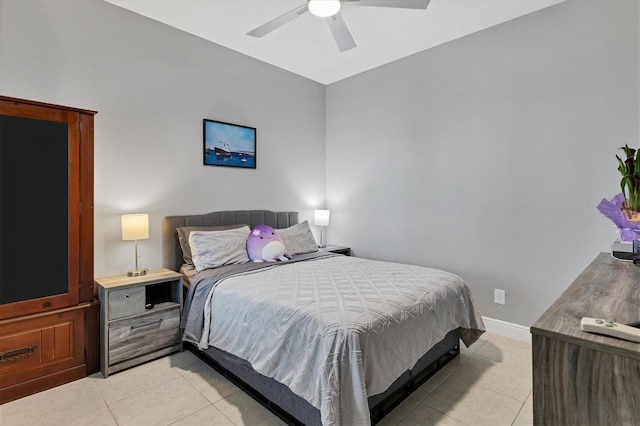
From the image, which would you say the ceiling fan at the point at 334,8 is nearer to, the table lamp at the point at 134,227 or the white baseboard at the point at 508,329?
the table lamp at the point at 134,227

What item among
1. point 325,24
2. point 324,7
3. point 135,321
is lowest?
point 135,321

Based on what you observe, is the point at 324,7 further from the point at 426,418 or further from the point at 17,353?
the point at 17,353

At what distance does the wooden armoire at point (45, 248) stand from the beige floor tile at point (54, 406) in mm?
82

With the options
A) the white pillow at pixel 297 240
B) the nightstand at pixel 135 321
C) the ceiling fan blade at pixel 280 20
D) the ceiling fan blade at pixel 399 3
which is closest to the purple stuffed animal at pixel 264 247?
the white pillow at pixel 297 240

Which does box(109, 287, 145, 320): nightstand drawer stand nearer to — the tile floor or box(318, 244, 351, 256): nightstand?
the tile floor

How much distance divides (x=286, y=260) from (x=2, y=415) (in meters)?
2.13

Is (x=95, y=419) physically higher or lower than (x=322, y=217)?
lower

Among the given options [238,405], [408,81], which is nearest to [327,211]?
[408,81]

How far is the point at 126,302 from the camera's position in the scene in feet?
8.24

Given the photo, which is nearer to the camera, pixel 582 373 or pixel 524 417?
pixel 582 373

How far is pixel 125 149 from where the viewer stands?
288cm

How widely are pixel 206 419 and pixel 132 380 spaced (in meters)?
0.80

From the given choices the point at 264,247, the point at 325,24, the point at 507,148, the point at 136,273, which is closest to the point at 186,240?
the point at 136,273

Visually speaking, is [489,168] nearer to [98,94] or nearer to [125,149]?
[125,149]
